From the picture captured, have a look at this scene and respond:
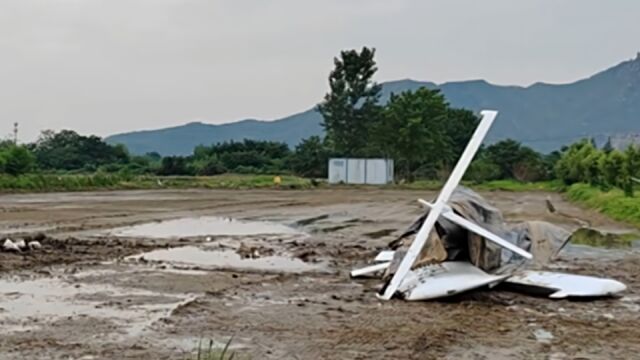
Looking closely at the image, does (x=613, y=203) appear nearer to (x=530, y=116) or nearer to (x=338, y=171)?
(x=338, y=171)

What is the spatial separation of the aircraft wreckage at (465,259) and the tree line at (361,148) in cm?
4407

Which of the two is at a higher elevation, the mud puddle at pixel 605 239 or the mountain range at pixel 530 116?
the mountain range at pixel 530 116

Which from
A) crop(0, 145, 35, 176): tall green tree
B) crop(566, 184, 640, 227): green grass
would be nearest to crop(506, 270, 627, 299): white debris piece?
crop(566, 184, 640, 227): green grass

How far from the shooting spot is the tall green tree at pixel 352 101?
76.4 meters

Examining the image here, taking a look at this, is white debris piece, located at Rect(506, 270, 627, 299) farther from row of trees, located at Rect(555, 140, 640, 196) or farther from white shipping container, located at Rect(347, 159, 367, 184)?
white shipping container, located at Rect(347, 159, 367, 184)

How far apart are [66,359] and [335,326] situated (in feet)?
9.28

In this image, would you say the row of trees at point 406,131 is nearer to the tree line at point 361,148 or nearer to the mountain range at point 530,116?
the tree line at point 361,148

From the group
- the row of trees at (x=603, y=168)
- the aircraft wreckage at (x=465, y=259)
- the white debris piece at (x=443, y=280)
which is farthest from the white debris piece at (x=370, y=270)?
the row of trees at (x=603, y=168)

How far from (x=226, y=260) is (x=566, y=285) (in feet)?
19.7

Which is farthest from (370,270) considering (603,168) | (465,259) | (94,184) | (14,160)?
(94,184)

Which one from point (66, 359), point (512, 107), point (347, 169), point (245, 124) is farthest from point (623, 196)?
point (245, 124)

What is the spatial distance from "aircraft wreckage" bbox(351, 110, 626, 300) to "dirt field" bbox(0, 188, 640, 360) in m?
0.23

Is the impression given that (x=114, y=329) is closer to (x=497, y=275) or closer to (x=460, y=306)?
(x=460, y=306)

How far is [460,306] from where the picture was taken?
10.3 m
